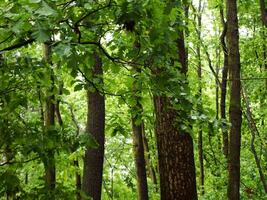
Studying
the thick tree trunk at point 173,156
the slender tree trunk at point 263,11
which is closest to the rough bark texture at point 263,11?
the slender tree trunk at point 263,11

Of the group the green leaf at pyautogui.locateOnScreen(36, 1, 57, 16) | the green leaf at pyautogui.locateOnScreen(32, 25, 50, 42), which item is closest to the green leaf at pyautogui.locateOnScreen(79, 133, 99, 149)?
the green leaf at pyautogui.locateOnScreen(32, 25, 50, 42)

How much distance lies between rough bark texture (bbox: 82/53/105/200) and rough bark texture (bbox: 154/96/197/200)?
3.41m

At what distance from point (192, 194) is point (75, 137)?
10.2ft

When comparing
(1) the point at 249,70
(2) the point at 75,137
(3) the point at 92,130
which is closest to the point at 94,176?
(3) the point at 92,130

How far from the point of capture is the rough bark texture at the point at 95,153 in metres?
9.31

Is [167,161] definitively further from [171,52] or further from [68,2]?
[68,2]

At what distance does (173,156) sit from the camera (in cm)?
602

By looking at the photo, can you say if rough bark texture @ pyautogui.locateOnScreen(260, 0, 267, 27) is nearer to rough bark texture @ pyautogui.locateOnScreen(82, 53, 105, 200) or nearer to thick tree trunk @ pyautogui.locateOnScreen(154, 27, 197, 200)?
rough bark texture @ pyautogui.locateOnScreen(82, 53, 105, 200)

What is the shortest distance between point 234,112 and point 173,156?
114cm

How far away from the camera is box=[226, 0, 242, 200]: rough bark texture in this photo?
6.23 meters

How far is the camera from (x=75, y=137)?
3.51 metres

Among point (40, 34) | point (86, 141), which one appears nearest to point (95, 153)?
point (86, 141)

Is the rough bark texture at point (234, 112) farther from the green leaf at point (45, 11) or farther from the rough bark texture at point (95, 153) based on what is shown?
the green leaf at point (45, 11)

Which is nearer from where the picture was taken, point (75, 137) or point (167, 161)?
point (75, 137)
